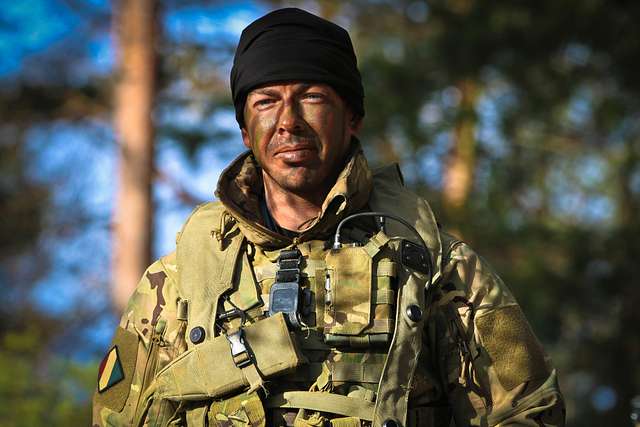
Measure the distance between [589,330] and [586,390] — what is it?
1.34 m

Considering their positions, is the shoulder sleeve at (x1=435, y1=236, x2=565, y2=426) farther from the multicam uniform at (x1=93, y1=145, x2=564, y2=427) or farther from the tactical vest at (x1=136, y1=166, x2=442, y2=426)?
the tactical vest at (x1=136, y1=166, x2=442, y2=426)

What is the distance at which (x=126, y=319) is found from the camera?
12.2ft

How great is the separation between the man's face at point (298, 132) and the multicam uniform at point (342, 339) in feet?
0.43

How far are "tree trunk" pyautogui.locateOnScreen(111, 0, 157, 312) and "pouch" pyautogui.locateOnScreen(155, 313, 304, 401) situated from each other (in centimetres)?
833

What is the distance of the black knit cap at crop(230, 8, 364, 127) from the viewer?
3617 mm

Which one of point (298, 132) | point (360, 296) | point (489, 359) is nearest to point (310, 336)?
point (360, 296)

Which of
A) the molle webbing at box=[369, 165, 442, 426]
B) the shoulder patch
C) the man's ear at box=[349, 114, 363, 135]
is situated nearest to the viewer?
the molle webbing at box=[369, 165, 442, 426]

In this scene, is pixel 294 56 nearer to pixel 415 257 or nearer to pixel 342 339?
pixel 415 257

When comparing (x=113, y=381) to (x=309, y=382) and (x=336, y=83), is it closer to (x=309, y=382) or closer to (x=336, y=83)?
(x=309, y=382)

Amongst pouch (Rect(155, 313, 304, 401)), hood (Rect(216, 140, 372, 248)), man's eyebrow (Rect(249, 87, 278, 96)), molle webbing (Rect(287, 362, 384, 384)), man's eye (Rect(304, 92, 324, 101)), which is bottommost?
molle webbing (Rect(287, 362, 384, 384))

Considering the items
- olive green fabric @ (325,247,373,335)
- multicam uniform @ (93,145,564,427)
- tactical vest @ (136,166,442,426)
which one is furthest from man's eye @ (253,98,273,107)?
olive green fabric @ (325,247,373,335)

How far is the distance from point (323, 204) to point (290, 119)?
1.08 ft

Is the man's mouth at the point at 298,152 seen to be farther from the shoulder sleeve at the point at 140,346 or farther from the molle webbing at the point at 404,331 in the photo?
the shoulder sleeve at the point at 140,346

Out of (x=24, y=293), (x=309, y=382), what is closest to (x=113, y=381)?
(x=309, y=382)
